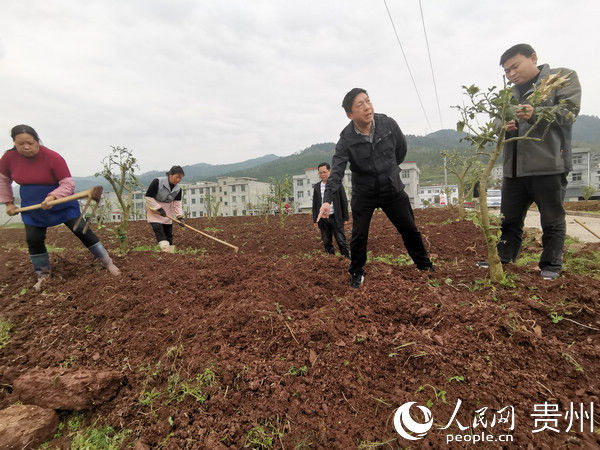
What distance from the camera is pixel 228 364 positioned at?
1.71 meters

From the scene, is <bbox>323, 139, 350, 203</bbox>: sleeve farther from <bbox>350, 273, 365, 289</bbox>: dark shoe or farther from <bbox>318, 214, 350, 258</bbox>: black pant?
<bbox>318, 214, 350, 258</bbox>: black pant

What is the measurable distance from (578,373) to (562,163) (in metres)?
2.05

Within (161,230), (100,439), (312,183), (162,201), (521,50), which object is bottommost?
(100,439)

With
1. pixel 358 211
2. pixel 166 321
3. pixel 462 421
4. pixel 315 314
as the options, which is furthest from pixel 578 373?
pixel 166 321

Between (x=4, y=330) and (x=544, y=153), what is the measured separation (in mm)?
4953

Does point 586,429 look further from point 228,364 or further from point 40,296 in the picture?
point 40,296

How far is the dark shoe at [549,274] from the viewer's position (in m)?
2.65

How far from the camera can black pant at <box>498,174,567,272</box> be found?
8.95 ft

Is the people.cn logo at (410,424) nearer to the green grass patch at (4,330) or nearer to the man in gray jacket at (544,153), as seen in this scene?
the man in gray jacket at (544,153)

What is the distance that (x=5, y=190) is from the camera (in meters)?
3.42

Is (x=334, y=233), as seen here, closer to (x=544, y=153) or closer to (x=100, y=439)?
(x=544, y=153)

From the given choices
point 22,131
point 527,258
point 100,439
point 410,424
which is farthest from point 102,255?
point 527,258

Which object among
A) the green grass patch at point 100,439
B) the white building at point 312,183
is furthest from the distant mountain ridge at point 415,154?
the green grass patch at point 100,439

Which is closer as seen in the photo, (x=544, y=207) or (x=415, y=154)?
(x=544, y=207)
